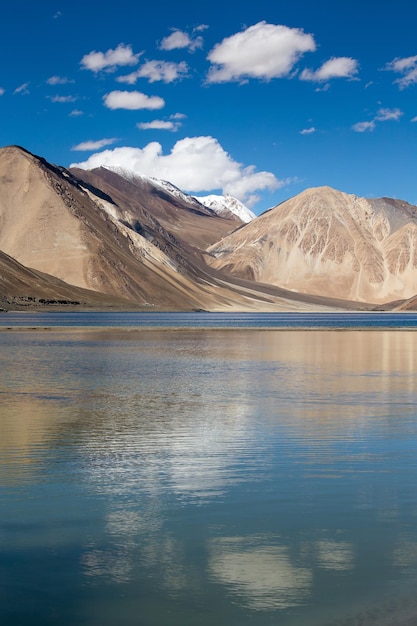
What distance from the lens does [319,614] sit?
8.93 metres

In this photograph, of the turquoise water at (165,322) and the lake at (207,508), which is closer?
the lake at (207,508)

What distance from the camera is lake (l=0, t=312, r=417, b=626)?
9273 mm

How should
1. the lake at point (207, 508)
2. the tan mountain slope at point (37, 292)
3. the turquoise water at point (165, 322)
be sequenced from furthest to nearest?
the tan mountain slope at point (37, 292) < the turquoise water at point (165, 322) < the lake at point (207, 508)

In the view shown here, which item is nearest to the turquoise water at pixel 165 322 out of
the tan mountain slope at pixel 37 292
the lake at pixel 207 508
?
the tan mountain slope at pixel 37 292

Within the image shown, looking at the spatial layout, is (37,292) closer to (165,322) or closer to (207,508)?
(165,322)

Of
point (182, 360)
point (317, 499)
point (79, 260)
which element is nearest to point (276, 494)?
point (317, 499)

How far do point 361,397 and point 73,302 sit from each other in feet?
490

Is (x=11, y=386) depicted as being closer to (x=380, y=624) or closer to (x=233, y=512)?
(x=233, y=512)

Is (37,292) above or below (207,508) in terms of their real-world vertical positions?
above

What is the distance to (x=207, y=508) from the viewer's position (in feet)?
43.2

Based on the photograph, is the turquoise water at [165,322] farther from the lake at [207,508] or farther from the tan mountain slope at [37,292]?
the lake at [207,508]

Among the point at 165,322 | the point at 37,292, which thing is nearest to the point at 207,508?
the point at 165,322

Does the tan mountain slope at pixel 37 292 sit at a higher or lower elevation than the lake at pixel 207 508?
higher

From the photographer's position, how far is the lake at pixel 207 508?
30.4 ft
